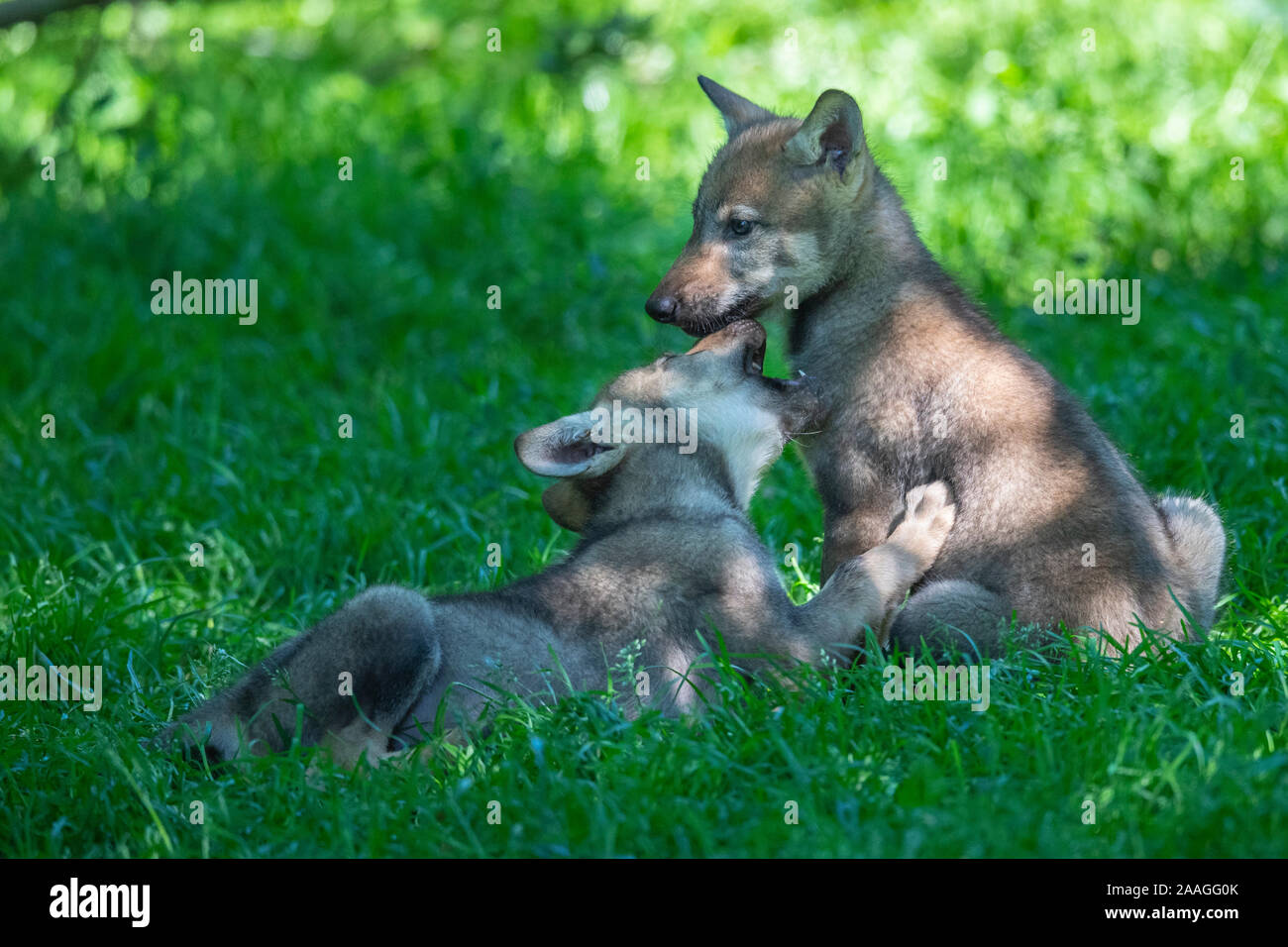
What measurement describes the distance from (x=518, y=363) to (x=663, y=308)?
9.37 ft

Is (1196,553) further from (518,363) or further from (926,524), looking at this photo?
(518,363)

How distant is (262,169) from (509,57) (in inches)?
95.7

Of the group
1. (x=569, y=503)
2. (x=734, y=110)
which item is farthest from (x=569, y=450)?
(x=734, y=110)

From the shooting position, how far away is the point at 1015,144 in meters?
9.07

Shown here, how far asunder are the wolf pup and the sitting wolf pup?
0.51ft

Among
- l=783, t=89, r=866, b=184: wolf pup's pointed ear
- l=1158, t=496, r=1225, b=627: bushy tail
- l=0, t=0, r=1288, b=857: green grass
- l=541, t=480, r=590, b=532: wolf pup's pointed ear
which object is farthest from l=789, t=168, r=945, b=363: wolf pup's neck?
l=1158, t=496, r=1225, b=627: bushy tail

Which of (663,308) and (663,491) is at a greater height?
(663,308)

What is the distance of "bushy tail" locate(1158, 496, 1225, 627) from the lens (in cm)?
Result: 472

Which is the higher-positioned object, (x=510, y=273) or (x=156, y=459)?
(x=510, y=273)

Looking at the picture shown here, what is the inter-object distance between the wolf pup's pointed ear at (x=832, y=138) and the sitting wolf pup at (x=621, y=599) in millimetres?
774

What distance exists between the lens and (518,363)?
8.13 m

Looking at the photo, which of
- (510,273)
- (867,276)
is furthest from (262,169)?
(867,276)

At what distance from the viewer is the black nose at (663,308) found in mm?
5395

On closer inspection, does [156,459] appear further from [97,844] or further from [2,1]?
[97,844]
